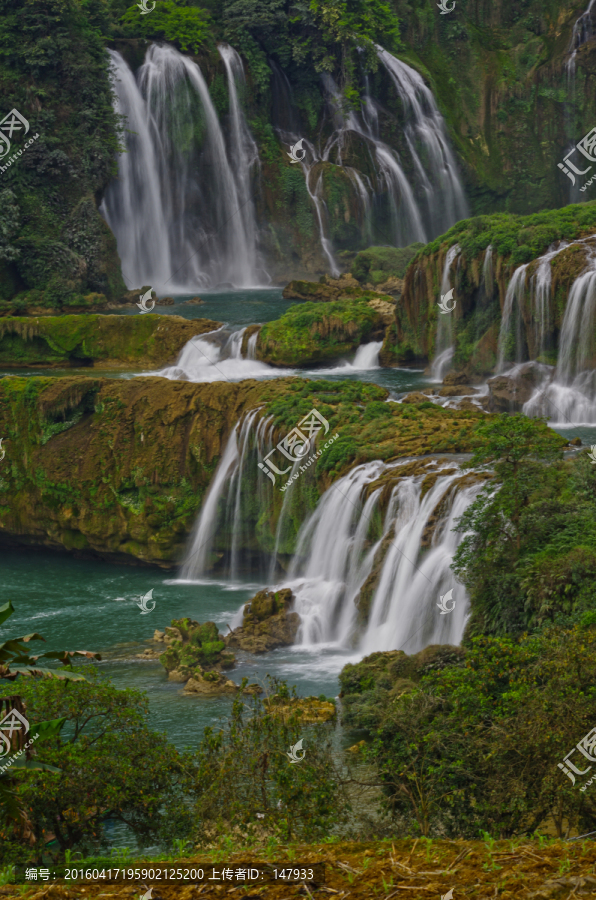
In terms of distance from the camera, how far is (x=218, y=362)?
3538 centimetres

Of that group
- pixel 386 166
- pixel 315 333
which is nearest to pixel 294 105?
pixel 386 166

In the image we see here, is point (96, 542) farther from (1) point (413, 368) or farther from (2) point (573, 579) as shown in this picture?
(2) point (573, 579)

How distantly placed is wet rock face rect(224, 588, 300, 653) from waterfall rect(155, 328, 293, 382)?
42.2 feet

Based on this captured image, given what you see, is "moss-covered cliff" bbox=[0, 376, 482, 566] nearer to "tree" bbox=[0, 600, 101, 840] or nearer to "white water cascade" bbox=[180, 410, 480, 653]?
"white water cascade" bbox=[180, 410, 480, 653]

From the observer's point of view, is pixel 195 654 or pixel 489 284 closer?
pixel 195 654

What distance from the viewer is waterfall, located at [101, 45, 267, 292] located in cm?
5041

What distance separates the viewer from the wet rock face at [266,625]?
2162 centimetres

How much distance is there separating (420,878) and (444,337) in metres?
29.1

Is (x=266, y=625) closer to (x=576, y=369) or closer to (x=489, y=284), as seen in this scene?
(x=576, y=369)

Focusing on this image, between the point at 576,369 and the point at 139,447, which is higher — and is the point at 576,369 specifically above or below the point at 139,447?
above

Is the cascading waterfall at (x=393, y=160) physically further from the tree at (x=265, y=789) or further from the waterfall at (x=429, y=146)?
the tree at (x=265, y=789)

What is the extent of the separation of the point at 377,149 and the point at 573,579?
44.8m

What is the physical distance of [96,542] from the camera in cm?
2983

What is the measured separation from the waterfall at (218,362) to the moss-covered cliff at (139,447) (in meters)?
4.55
